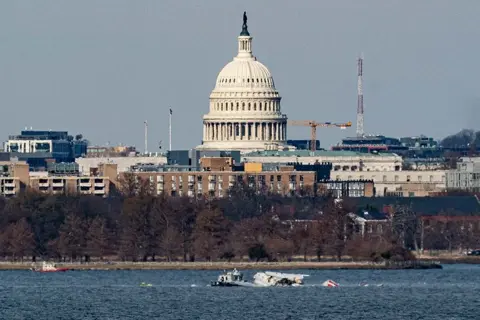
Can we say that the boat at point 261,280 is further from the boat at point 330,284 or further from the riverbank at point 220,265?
the riverbank at point 220,265

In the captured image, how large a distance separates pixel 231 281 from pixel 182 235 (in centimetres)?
2580

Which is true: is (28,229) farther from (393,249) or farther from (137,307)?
(137,307)

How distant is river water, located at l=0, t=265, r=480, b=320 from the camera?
132375mm

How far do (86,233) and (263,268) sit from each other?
44.8ft

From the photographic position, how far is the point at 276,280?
152 meters

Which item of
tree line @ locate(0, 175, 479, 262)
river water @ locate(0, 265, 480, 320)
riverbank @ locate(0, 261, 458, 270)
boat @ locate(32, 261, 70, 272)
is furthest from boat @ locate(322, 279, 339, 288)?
tree line @ locate(0, 175, 479, 262)

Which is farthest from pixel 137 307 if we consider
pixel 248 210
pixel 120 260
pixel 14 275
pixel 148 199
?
pixel 248 210

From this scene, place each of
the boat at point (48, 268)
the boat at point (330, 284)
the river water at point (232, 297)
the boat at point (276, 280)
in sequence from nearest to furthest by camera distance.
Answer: the river water at point (232, 297), the boat at point (330, 284), the boat at point (276, 280), the boat at point (48, 268)

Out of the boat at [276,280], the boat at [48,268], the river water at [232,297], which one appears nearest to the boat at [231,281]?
the boat at [276,280]

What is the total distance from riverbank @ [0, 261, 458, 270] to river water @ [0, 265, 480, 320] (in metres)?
4.43

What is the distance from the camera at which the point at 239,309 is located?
136 m

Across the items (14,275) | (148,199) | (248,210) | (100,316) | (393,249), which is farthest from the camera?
(248,210)

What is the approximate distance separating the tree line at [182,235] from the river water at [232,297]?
10420mm

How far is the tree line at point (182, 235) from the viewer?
175m
